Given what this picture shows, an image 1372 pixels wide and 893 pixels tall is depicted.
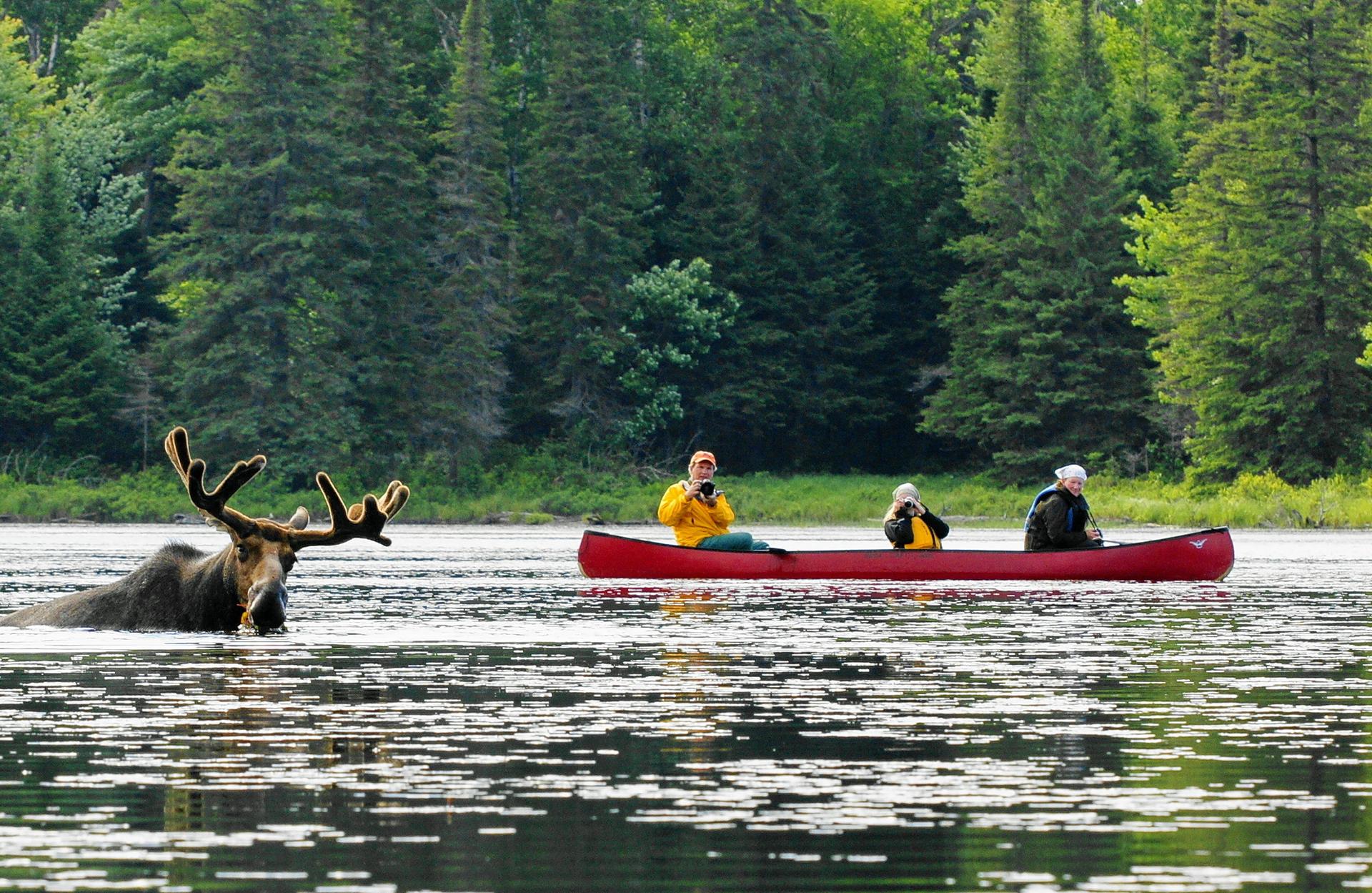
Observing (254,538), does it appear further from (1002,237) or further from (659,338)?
(1002,237)

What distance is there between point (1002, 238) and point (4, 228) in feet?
94.6

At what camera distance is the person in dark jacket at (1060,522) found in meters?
27.5

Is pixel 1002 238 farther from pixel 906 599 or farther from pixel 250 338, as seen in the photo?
pixel 906 599

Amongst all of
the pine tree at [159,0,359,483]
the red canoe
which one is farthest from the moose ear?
the pine tree at [159,0,359,483]

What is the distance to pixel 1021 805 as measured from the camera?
927 cm

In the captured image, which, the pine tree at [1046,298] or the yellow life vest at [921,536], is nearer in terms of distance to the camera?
the yellow life vest at [921,536]

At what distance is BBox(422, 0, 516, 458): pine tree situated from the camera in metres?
65.4

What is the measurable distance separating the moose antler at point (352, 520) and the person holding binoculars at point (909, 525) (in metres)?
11.3

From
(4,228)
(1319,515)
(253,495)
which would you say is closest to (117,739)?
(1319,515)

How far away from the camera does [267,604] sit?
15.5m

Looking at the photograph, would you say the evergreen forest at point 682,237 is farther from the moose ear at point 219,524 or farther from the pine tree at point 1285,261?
the moose ear at point 219,524

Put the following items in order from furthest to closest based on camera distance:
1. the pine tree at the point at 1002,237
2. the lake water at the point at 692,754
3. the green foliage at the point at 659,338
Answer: the pine tree at the point at 1002,237, the green foliage at the point at 659,338, the lake water at the point at 692,754

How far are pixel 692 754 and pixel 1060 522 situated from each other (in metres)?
17.2

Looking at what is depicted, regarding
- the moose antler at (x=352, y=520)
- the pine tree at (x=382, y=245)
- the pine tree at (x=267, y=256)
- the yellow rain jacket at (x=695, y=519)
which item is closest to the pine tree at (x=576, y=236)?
the pine tree at (x=382, y=245)
